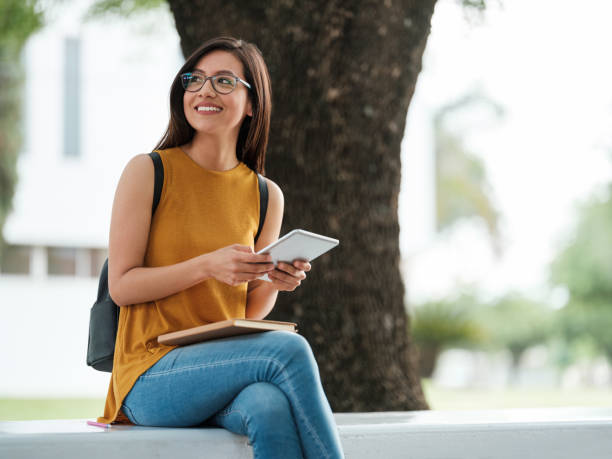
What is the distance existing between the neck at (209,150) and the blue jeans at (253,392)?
697 millimetres

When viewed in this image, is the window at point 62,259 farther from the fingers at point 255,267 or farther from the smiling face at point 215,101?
the fingers at point 255,267

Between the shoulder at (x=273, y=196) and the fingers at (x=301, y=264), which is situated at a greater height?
the shoulder at (x=273, y=196)

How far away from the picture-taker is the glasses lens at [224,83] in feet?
8.82

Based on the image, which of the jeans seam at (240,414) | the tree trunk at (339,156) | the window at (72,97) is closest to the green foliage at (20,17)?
the tree trunk at (339,156)

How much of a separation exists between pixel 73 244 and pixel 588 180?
2452 centimetres

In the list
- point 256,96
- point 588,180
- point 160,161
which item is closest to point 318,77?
point 256,96

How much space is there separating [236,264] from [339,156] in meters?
1.92

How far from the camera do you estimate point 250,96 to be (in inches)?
111

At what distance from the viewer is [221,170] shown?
277 cm

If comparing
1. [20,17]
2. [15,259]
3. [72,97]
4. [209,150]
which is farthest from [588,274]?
[209,150]

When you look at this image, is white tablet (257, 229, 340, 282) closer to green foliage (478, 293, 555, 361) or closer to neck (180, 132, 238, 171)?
neck (180, 132, 238, 171)

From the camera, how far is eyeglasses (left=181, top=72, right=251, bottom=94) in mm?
2682

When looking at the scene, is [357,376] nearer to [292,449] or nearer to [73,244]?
[292,449]

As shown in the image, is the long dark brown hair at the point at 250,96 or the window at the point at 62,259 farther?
the window at the point at 62,259
